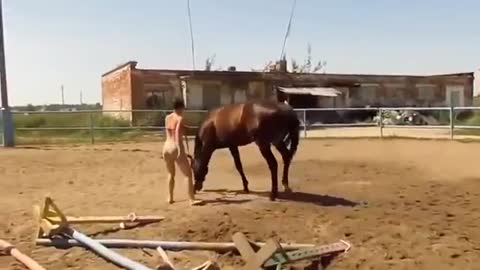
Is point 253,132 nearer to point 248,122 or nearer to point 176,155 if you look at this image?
point 248,122

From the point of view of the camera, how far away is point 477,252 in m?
6.08

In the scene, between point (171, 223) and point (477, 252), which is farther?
point (171, 223)

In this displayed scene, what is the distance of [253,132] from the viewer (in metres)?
8.66

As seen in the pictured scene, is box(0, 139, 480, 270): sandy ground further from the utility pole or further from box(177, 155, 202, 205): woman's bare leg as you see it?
the utility pole

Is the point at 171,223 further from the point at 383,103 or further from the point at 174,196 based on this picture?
the point at 383,103

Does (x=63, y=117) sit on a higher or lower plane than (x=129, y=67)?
lower

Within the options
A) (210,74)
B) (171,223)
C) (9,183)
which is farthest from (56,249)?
(210,74)

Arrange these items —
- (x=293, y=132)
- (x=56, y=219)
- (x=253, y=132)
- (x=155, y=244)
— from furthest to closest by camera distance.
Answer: (x=293, y=132) < (x=253, y=132) < (x=56, y=219) < (x=155, y=244)

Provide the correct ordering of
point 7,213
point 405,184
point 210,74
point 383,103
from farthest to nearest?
point 383,103 < point 210,74 < point 405,184 < point 7,213

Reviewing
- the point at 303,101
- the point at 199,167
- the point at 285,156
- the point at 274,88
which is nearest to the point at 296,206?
the point at 285,156

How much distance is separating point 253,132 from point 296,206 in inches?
52.0

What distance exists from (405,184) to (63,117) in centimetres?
2220

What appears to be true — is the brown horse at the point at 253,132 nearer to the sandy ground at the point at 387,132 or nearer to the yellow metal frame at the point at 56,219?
the yellow metal frame at the point at 56,219

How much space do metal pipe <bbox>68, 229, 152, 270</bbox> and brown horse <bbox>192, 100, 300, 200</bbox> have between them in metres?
2.80
